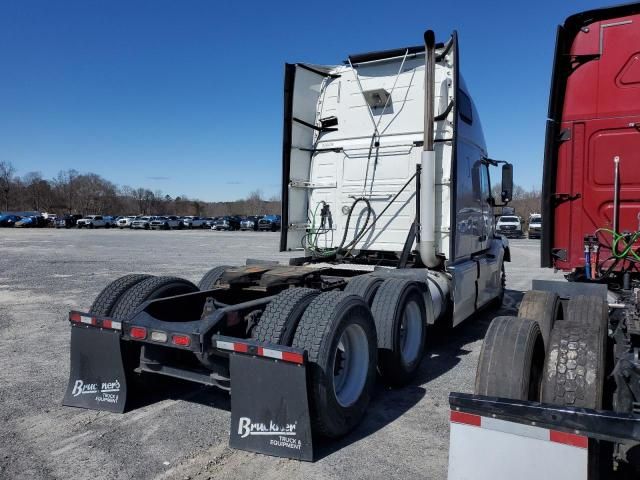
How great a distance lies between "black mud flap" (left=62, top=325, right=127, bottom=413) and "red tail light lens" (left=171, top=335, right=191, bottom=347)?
705 millimetres

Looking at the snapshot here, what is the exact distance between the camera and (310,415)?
3355 mm

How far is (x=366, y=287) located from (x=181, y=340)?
6.78 feet

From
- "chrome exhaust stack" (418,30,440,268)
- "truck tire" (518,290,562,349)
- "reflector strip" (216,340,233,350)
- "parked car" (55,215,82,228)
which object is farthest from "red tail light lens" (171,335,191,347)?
"parked car" (55,215,82,228)

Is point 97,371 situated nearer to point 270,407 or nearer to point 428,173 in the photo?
point 270,407

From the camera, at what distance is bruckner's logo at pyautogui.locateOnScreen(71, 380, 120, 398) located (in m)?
4.14

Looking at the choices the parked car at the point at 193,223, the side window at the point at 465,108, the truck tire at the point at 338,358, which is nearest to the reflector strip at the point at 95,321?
the truck tire at the point at 338,358

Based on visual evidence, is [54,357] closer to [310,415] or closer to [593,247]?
[310,415]

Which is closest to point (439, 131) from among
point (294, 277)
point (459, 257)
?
point (459, 257)

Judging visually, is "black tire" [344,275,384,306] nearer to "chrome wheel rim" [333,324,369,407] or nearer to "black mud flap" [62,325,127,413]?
"chrome wheel rim" [333,324,369,407]

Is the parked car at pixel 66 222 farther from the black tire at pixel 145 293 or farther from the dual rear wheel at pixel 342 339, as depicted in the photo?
the dual rear wheel at pixel 342 339

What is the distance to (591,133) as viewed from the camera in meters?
4.65

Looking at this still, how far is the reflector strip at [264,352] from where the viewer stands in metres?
3.27

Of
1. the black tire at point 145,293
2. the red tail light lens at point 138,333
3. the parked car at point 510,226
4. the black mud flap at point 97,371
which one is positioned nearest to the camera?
the red tail light lens at point 138,333

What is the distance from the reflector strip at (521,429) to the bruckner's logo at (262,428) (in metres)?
1.30
